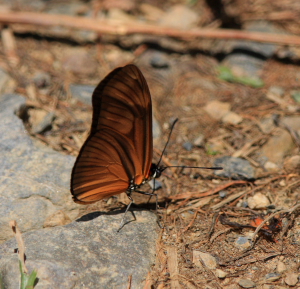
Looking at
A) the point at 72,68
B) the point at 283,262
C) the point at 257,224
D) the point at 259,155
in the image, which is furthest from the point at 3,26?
the point at 283,262

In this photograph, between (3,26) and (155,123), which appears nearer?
(155,123)

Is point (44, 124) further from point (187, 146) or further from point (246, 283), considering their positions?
point (246, 283)

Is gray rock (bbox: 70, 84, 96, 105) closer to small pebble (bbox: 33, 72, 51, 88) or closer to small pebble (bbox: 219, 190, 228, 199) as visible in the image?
small pebble (bbox: 33, 72, 51, 88)

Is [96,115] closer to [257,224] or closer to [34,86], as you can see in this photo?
[257,224]

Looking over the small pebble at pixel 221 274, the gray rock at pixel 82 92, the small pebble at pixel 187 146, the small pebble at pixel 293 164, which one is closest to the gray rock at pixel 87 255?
the small pebble at pixel 221 274

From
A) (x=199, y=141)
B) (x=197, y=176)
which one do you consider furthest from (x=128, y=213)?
(x=199, y=141)

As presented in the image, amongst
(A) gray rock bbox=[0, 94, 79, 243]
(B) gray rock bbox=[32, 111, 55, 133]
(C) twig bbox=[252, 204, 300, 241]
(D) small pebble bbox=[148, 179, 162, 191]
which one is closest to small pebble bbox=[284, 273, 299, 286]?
(C) twig bbox=[252, 204, 300, 241]
